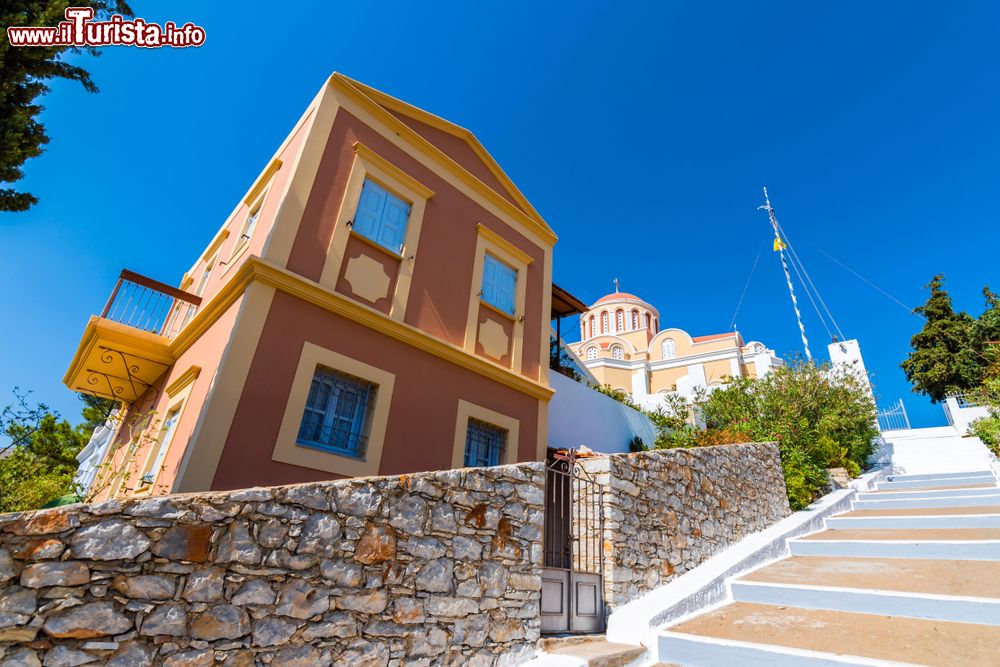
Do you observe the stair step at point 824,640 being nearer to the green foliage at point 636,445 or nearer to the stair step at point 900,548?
the stair step at point 900,548

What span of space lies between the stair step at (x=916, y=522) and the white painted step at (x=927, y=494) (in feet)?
7.97

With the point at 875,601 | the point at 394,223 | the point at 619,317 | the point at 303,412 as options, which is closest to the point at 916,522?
the point at 875,601

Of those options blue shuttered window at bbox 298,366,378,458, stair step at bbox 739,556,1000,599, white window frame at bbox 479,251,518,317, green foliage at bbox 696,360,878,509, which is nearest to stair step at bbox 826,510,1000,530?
stair step at bbox 739,556,1000,599

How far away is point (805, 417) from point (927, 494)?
454cm

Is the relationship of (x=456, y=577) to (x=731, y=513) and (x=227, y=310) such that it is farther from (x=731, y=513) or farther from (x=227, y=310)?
(x=731, y=513)

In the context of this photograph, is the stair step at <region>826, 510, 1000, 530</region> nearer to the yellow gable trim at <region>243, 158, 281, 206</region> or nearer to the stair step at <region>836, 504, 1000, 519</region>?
the stair step at <region>836, 504, 1000, 519</region>

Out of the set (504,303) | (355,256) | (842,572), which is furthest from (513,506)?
(504,303)

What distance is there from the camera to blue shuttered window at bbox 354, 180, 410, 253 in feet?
24.7

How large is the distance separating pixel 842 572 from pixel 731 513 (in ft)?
6.74

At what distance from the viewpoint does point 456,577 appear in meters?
3.51

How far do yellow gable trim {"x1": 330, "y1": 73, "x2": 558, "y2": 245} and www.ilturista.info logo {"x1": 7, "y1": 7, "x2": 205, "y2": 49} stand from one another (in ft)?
6.67

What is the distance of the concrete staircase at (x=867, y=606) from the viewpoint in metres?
3.51

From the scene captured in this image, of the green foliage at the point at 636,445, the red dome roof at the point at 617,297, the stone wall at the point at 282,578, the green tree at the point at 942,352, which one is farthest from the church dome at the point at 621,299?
the stone wall at the point at 282,578

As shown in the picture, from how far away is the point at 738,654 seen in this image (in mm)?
3699
